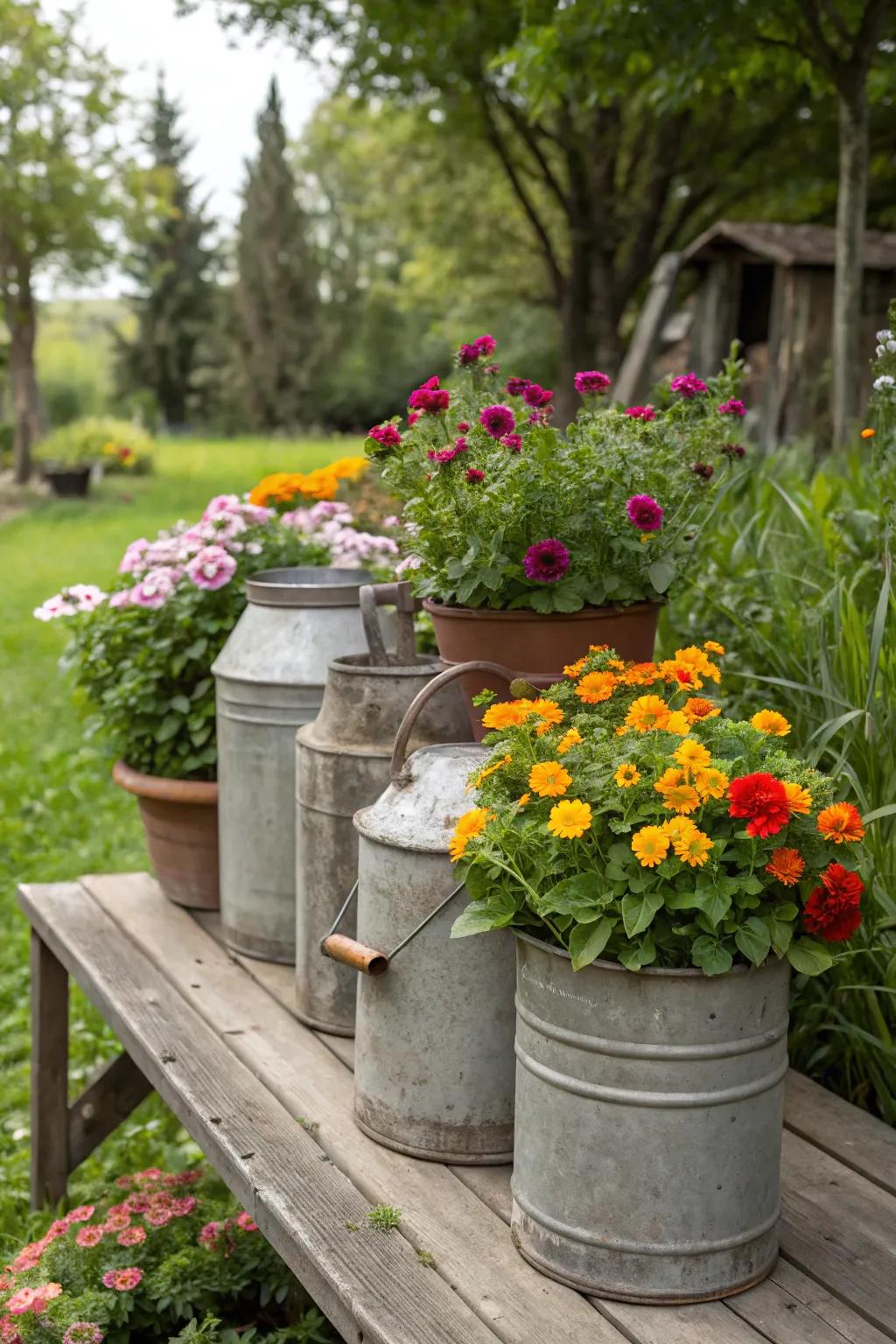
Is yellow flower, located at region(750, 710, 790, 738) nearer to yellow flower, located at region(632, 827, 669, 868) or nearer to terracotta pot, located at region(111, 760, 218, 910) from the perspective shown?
yellow flower, located at region(632, 827, 669, 868)

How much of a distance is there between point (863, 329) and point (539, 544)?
25.0 ft

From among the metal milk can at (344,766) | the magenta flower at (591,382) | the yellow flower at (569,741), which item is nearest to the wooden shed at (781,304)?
the magenta flower at (591,382)

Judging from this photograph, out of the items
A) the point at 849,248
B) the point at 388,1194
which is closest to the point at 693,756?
the point at 388,1194

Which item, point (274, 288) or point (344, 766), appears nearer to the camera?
point (344, 766)

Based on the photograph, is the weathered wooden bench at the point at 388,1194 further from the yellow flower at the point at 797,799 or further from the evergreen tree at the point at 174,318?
the evergreen tree at the point at 174,318

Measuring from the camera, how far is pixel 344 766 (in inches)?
88.0

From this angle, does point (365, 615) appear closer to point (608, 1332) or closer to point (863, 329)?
Answer: point (608, 1332)

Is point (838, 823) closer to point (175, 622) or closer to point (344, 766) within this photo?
point (344, 766)

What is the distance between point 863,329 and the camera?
29.2 ft

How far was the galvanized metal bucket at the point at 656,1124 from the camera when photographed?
154 centimetres

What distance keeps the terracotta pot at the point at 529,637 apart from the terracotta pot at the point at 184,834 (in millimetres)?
988

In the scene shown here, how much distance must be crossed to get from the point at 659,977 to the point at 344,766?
2.77 ft

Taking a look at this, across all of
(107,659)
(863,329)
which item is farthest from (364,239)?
(107,659)

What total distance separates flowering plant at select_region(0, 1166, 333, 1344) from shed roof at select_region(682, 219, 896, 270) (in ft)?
23.7
